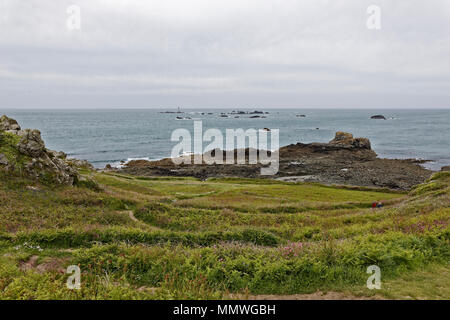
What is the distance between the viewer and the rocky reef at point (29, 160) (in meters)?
23.4

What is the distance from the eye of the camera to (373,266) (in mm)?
10070

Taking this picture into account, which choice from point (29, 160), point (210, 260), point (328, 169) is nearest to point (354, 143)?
point (328, 169)

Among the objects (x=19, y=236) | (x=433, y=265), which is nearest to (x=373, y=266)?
(x=433, y=265)

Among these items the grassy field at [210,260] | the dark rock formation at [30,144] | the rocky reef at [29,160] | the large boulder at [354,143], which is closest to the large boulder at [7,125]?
Answer: the rocky reef at [29,160]

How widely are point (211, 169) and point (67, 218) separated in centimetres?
5467

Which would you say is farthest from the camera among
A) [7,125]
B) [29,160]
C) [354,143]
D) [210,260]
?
[354,143]

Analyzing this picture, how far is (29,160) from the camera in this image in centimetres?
2430

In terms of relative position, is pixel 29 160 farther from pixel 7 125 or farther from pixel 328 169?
pixel 328 169

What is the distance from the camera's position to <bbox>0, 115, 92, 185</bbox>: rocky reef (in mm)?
23375

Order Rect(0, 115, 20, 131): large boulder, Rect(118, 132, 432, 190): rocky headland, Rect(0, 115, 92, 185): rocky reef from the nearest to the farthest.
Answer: Rect(0, 115, 92, 185): rocky reef < Rect(0, 115, 20, 131): large boulder < Rect(118, 132, 432, 190): rocky headland

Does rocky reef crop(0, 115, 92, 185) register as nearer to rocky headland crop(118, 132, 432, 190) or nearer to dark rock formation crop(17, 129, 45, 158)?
dark rock formation crop(17, 129, 45, 158)

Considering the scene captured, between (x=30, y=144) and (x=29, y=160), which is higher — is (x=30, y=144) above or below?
above

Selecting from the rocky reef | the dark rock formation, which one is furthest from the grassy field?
the dark rock formation

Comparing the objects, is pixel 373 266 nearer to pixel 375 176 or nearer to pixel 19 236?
pixel 19 236
